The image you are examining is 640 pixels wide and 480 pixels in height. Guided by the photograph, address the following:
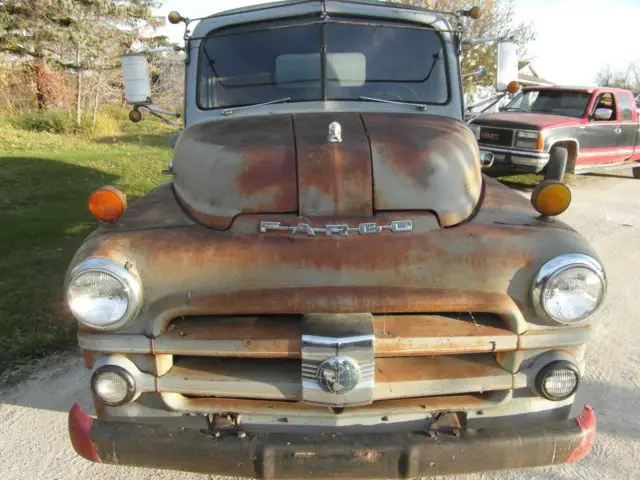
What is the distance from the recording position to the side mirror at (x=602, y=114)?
404 inches

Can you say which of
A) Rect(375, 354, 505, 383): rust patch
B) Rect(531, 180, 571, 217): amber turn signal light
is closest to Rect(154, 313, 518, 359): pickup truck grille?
Rect(375, 354, 505, 383): rust patch

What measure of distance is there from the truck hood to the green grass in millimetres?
6425

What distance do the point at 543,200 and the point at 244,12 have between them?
2.46 meters

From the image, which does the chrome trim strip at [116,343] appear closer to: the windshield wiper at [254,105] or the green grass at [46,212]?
the windshield wiper at [254,105]

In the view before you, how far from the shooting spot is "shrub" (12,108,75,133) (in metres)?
17.5

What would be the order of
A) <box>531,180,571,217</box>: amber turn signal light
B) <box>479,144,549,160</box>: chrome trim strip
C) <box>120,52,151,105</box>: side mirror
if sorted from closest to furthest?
<box>531,180,571,217</box>: amber turn signal light < <box>120,52,151,105</box>: side mirror < <box>479,144,549,160</box>: chrome trim strip

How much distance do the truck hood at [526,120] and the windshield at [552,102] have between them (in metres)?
0.41

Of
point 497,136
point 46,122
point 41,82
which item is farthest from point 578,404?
point 41,82

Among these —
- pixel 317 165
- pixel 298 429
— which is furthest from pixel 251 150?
pixel 298 429

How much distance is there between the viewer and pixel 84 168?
1102 centimetres

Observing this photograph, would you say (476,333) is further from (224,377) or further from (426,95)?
(426,95)

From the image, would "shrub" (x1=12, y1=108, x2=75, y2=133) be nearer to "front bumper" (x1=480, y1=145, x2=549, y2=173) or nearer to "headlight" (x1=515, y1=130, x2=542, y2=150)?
"front bumper" (x1=480, y1=145, x2=549, y2=173)

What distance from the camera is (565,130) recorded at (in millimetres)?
10039

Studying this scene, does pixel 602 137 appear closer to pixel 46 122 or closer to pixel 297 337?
pixel 297 337
